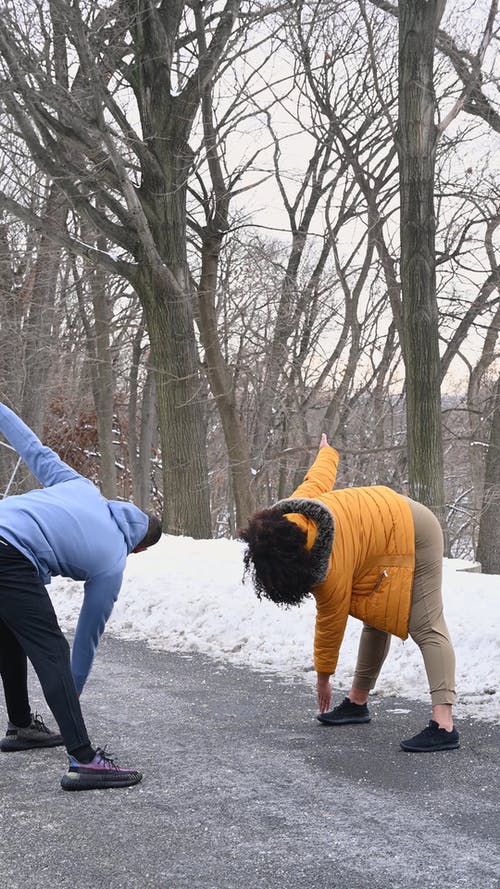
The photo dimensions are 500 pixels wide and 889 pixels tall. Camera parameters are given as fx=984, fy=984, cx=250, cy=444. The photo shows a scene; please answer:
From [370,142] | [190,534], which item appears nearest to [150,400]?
[370,142]

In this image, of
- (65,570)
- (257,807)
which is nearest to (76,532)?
(65,570)

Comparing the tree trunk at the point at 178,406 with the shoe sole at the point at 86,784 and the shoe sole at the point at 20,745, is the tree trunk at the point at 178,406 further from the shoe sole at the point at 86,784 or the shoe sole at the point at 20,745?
the shoe sole at the point at 86,784

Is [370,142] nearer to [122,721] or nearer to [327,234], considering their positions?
[327,234]

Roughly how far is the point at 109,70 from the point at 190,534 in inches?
259

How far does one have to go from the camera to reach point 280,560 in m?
4.63

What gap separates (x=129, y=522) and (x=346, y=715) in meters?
1.74

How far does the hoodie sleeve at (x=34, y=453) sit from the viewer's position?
4.76m

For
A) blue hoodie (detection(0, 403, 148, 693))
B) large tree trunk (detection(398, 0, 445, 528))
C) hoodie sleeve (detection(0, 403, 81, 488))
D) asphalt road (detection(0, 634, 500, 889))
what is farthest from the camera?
large tree trunk (detection(398, 0, 445, 528))

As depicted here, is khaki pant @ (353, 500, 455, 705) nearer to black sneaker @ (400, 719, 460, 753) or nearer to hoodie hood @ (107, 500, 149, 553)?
black sneaker @ (400, 719, 460, 753)

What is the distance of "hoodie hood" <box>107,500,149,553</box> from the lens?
4633 millimetres

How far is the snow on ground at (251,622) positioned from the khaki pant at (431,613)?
31.3 inches

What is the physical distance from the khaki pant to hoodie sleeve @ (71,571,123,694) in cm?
152

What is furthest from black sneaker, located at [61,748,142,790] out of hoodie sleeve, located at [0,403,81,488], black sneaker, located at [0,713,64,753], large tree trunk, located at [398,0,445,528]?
large tree trunk, located at [398,0,445,528]

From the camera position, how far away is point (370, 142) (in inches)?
872
